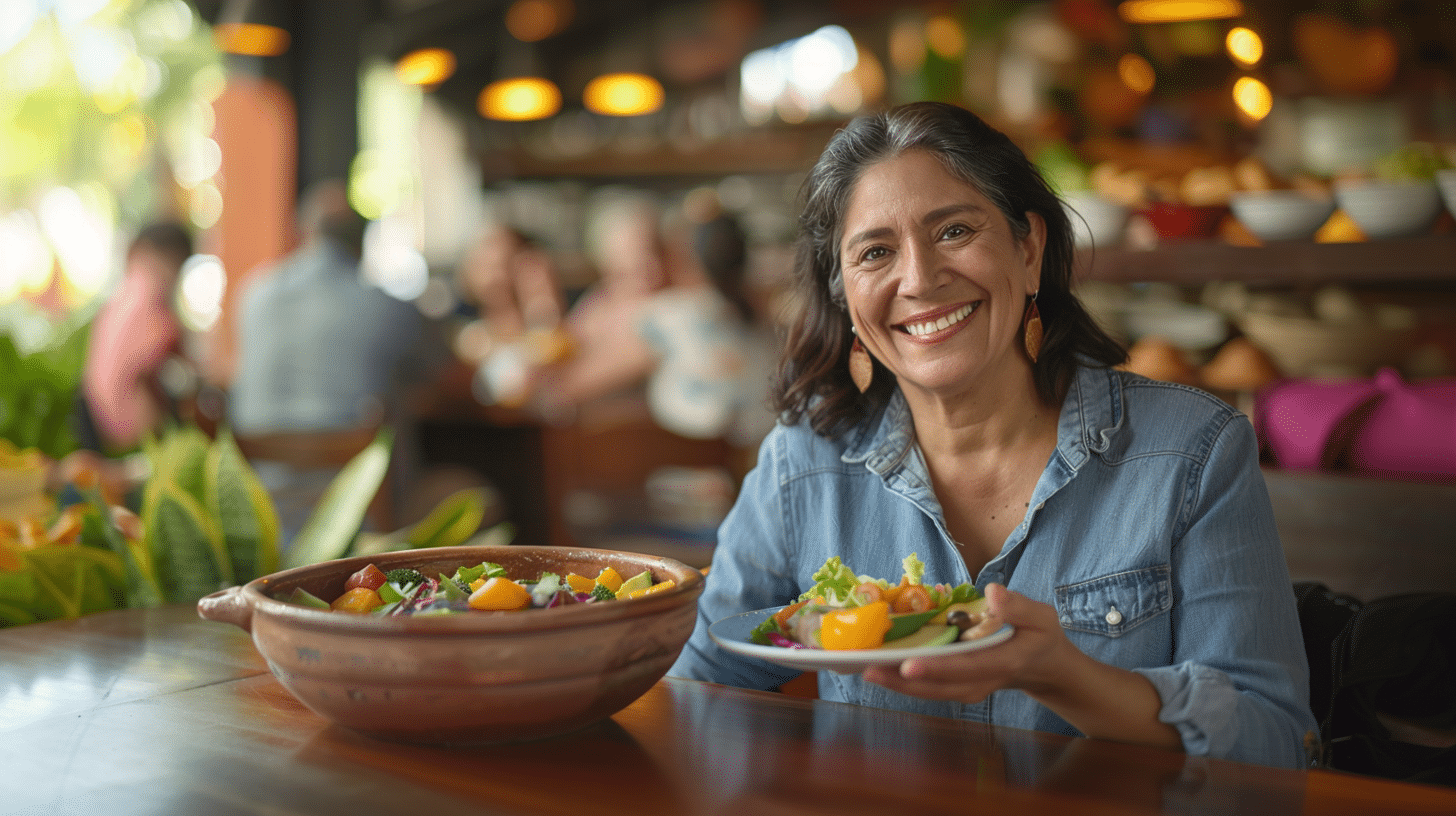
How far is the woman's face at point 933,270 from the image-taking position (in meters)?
1.31

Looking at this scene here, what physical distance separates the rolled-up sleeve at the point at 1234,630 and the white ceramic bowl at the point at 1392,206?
1.07 metres

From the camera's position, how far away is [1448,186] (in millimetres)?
2006

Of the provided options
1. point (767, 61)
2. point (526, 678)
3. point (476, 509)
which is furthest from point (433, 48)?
point (526, 678)

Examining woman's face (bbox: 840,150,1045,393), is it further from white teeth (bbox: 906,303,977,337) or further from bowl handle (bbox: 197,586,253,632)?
bowl handle (bbox: 197,586,253,632)

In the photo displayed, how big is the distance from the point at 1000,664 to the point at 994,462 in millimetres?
537

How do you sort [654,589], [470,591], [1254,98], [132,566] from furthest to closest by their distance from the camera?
[1254,98] < [132,566] < [470,591] < [654,589]

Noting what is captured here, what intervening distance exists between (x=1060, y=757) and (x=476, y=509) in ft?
4.26

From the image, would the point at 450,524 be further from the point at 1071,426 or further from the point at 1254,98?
the point at 1254,98

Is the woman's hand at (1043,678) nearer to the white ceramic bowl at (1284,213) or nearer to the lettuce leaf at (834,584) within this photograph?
the lettuce leaf at (834,584)

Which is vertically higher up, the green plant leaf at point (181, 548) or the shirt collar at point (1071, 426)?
the shirt collar at point (1071, 426)

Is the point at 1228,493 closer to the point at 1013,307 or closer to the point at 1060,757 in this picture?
the point at 1013,307

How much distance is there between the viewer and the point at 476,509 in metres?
1.96

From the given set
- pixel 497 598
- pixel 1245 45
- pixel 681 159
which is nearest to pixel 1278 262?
pixel 1245 45

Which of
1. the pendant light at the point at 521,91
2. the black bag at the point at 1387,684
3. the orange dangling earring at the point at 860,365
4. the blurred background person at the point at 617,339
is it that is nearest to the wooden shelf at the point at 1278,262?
the orange dangling earring at the point at 860,365
